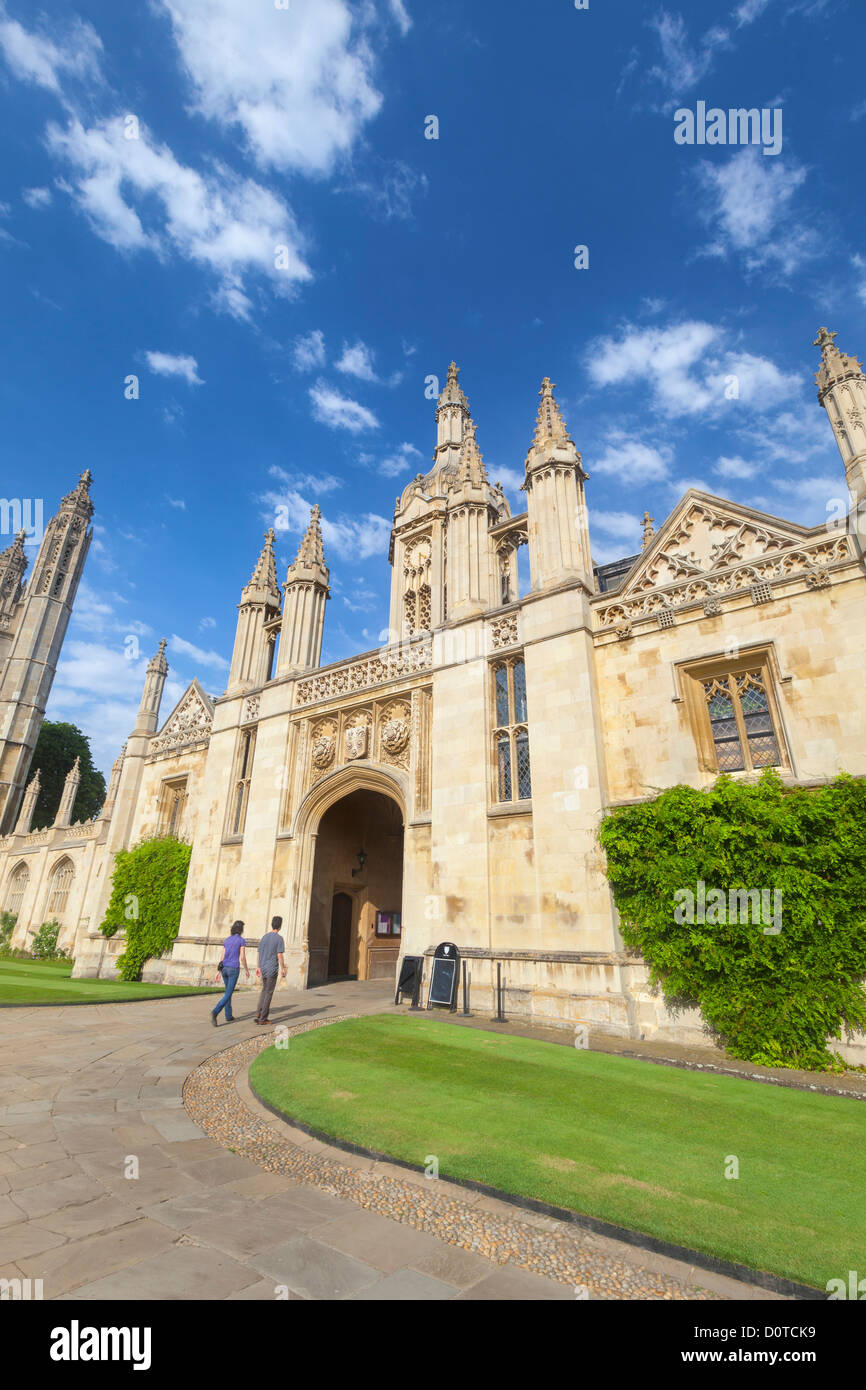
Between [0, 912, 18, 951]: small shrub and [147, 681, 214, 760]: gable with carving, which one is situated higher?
[147, 681, 214, 760]: gable with carving

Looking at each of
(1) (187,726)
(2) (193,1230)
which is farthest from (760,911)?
(1) (187,726)

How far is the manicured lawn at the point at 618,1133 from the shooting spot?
10.9 ft

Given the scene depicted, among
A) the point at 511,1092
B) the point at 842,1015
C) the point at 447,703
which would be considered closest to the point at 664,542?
the point at 447,703

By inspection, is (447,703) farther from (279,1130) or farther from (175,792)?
(175,792)

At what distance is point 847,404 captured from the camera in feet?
36.6

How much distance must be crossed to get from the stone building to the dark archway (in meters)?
0.08

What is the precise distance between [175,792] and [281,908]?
834 cm

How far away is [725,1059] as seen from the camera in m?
8.42

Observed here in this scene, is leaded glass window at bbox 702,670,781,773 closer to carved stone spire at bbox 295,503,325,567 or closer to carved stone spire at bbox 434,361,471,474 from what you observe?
carved stone spire at bbox 295,503,325,567

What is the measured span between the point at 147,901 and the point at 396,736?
34.2 ft

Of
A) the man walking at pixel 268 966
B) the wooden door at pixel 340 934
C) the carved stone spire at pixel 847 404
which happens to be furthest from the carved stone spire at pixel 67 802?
the carved stone spire at pixel 847 404

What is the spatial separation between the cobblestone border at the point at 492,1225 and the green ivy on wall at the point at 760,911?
21.0ft

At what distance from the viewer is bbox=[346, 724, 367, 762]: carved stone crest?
1559 cm

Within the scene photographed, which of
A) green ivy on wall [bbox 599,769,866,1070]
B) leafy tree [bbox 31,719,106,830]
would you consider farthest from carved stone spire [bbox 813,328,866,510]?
leafy tree [bbox 31,719,106,830]
